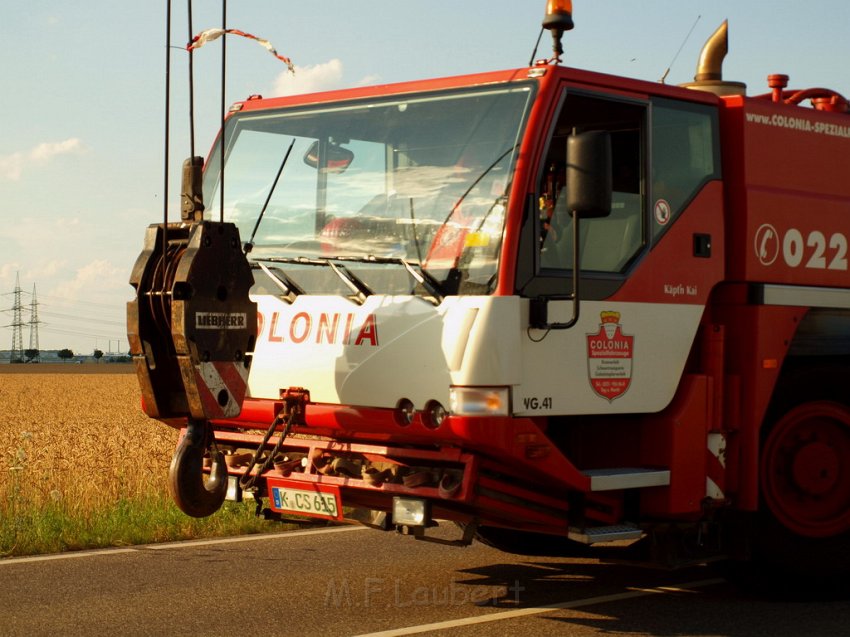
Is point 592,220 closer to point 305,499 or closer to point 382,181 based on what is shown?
point 382,181

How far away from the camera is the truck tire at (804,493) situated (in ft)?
24.8

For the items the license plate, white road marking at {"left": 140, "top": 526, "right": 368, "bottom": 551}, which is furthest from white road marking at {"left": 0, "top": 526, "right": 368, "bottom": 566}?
the license plate

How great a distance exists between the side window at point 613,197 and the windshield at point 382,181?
0.32 metres

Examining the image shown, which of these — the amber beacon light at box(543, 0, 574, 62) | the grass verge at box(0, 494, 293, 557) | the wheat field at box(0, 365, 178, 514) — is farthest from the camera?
the wheat field at box(0, 365, 178, 514)

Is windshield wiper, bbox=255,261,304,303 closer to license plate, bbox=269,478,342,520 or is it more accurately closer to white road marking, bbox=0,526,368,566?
license plate, bbox=269,478,342,520

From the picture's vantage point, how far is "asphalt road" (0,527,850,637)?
663 centimetres

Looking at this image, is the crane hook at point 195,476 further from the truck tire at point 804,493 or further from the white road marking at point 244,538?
the truck tire at point 804,493

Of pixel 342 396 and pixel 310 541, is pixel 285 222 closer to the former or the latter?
pixel 342 396

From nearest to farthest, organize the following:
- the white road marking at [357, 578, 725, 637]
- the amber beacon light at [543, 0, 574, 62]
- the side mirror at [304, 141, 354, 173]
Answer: the white road marking at [357, 578, 725, 637]
the amber beacon light at [543, 0, 574, 62]
the side mirror at [304, 141, 354, 173]

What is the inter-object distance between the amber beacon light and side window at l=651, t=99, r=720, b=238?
656 mm

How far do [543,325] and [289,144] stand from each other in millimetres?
2146

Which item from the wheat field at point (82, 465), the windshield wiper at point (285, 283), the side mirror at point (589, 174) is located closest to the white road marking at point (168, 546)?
the wheat field at point (82, 465)

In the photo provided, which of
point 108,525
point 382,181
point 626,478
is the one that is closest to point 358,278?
point 382,181

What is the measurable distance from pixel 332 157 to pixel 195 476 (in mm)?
2014
